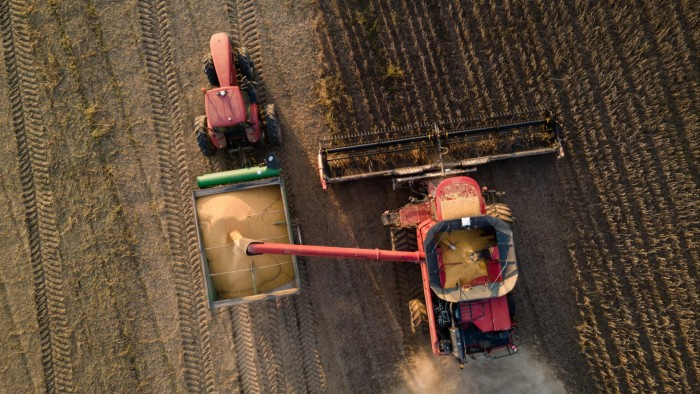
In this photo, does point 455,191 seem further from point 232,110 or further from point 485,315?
point 232,110

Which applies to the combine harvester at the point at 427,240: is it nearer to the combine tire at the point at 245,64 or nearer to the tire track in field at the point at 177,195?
the tire track in field at the point at 177,195

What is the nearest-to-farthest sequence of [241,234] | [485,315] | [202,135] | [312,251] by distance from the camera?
[312,251] < [485,315] < [241,234] < [202,135]

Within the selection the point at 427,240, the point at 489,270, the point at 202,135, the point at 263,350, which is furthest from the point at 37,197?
the point at 489,270

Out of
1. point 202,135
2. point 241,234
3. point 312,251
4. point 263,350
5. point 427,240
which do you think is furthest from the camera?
point 263,350

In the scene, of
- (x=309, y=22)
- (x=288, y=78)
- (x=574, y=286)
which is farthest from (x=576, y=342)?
(x=309, y=22)

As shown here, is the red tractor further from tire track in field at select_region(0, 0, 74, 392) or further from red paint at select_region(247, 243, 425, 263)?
tire track in field at select_region(0, 0, 74, 392)

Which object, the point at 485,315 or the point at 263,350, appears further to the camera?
the point at 263,350

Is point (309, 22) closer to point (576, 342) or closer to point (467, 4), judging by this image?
point (467, 4)

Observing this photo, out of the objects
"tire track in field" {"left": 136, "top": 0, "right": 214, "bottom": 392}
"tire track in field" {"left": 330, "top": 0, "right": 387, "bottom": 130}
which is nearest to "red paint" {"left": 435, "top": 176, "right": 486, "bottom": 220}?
"tire track in field" {"left": 330, "top": 0, "right": 387, "bottom": 130}
